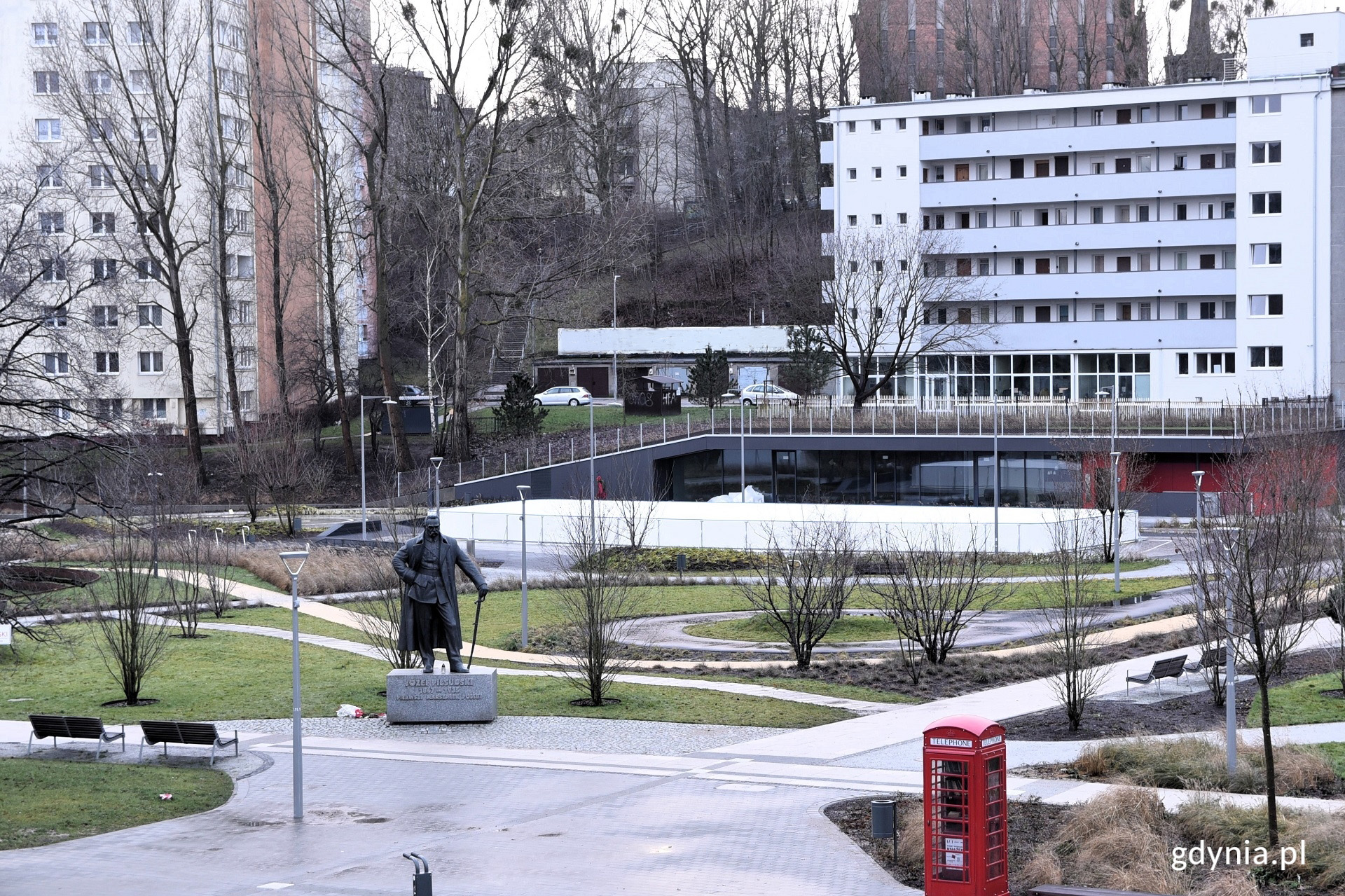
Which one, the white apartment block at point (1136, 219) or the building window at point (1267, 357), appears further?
the building window at point (1267, 357)

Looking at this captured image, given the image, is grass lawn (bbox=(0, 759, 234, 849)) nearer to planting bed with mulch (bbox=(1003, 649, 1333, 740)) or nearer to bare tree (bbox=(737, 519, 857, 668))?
planting bed with mulch (bbox=(1003, 649, 1333, 740))

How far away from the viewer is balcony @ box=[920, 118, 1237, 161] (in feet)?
251

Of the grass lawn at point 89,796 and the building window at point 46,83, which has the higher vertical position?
the building window at point 46,83

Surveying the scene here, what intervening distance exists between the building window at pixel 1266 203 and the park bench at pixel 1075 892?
229ft

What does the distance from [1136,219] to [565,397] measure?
110ft

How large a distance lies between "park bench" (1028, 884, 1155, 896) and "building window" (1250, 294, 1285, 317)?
68.2m

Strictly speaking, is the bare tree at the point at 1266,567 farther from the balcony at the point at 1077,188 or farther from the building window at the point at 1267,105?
the building window at the point at 1267,105

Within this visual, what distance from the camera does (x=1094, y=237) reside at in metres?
79.2

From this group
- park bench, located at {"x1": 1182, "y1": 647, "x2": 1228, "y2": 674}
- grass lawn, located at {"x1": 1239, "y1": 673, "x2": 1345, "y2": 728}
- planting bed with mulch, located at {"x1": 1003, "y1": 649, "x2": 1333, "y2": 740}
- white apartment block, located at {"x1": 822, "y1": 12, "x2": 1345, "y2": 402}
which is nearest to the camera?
planting bed with mulch, located at {"x1": 1003, "y1": 649, "x2": 1333, "y2": 740}

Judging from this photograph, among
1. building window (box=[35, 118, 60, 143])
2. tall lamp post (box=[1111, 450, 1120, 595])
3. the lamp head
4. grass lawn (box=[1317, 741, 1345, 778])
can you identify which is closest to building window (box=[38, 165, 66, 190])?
the lamp head

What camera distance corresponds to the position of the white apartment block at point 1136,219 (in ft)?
241

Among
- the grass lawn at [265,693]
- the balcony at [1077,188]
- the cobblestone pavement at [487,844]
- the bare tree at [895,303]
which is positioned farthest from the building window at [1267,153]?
the cobblestone pavement at [487,844]

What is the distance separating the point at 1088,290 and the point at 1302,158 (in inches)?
482

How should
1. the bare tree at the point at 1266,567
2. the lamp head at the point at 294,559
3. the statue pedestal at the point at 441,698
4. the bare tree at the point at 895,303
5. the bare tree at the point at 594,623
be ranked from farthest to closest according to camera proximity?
the bare tree at the point at 895,303
the bare tree at the point at 594,623
the statue pedestal at the point at 441,698
the lamp head at the point at 294,559
the bare tree at the point at 1266,567
